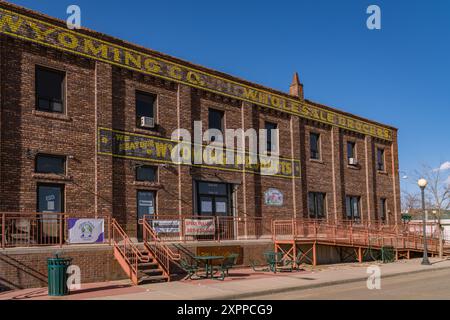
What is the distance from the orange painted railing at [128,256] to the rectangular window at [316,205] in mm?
13554

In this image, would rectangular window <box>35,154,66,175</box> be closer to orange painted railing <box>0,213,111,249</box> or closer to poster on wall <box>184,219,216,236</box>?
orange painted railing <box>0,213,111,249</box>

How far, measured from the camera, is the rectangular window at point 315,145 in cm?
3005

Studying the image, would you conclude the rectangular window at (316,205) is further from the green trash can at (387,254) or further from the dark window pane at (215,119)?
the dark window pane at (215,119)

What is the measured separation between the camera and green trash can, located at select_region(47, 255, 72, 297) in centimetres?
1392

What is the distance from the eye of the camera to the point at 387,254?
26.3 m

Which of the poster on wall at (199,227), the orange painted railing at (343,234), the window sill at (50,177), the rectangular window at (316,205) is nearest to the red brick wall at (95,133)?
the window sill at (50,177)

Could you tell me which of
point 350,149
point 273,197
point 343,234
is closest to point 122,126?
point 273,197

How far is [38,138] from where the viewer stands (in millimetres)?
17828

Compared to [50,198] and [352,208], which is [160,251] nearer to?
[50,198]

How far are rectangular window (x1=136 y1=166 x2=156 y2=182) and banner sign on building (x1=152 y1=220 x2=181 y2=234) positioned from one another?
191 centimetres

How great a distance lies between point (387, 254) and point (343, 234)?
2749 millimetres
